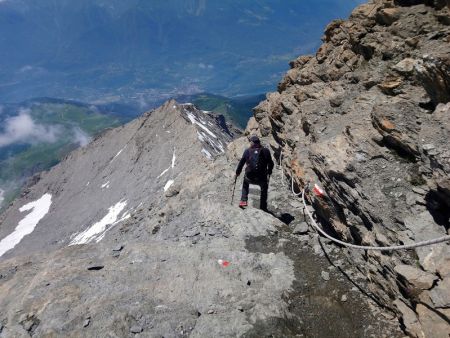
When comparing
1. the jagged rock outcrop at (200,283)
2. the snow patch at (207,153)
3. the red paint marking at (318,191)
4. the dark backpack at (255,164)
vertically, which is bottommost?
the snow patch at (207,153)

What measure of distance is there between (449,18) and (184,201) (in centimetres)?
1518

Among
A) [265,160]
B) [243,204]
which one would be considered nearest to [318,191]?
[265,160]

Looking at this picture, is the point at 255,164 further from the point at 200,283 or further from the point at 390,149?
the point at 200,283

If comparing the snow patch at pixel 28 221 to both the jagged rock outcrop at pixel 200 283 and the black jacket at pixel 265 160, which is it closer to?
the jagged rock outcrop at pixel 200 283

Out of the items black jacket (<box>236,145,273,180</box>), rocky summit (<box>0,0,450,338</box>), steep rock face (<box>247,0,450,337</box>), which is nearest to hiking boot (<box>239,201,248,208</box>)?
rocky summit (<box>0,0,450,338</box>)

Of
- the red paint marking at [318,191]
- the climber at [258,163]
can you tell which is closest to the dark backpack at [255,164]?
the climber at [258,163]

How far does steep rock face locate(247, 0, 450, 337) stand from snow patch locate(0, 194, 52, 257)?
98709mm

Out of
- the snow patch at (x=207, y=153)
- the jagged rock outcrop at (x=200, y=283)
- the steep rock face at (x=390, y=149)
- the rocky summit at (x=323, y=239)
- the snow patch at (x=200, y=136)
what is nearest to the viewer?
the steep rock face at (x=390, y=149)

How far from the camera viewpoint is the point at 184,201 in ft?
78.0

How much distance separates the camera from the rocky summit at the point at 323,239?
11539 mm

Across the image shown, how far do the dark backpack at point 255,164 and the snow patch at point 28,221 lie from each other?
97.4 metres

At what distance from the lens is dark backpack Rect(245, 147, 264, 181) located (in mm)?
18141

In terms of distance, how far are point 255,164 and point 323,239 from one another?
170 inches

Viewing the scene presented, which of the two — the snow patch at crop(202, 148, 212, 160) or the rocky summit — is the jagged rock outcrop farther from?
the snow patch at crop(202, 148, 212, 160)
